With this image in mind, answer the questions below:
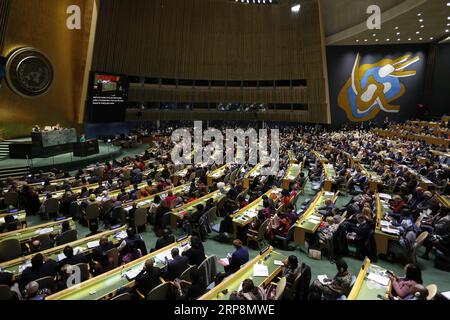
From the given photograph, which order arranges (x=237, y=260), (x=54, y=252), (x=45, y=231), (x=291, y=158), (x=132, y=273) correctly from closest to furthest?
(x=132, y=273)
(x=237, y=260)
(x=54, y=252)
(x=45, y=231)
(x=291, y=158)

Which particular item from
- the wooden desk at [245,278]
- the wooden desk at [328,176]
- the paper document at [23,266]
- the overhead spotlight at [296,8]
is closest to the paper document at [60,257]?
the paper document at [23,266]

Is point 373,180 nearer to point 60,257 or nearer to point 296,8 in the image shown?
point 60,257

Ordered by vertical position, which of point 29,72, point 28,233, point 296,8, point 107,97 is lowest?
point 28,233

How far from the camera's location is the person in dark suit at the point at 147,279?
4.53m

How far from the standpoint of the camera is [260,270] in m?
4.97

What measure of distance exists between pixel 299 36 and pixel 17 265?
98.1 ft

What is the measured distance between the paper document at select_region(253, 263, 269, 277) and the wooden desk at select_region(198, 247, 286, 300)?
0.05m

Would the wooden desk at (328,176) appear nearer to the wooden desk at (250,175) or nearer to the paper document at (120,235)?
the wooden desk at (250,175)

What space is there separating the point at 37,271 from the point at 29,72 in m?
18.1

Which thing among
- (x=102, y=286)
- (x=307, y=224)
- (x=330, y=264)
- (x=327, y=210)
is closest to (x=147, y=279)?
(x=102, y=286)

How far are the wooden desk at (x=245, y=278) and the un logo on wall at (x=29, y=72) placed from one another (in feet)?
64.1

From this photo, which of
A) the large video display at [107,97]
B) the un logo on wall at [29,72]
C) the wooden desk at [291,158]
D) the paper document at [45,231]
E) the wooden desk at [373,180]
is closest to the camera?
the paper document at [45,231]

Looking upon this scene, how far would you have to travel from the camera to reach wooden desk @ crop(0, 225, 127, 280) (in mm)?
5066
